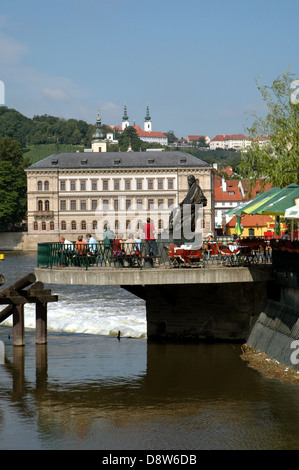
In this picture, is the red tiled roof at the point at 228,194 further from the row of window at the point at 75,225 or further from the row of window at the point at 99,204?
the row of window at the point at 75,225

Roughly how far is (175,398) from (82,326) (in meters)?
13.9

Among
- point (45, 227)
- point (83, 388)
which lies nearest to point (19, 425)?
point (83, 388)

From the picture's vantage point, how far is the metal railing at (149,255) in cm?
2279

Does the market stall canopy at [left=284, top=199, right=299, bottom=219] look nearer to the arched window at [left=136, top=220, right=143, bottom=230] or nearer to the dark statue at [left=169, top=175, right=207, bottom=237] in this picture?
the dark statue at [left=169, top=175, right=207, bottom=237]

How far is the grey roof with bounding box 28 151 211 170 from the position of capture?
137875mm

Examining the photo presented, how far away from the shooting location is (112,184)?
454ft

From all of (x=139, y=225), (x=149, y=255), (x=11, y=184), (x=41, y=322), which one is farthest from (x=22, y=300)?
(x=11, y=184)

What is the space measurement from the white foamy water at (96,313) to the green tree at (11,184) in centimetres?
8077

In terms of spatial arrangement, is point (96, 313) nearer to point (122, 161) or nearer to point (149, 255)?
point (149, 255)

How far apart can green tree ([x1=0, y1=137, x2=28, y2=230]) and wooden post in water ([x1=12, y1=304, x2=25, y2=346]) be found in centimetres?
10216

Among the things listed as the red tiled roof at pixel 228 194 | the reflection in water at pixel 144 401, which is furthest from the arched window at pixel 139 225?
the reflection in water at pixel 144 401

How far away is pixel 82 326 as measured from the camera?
31688 millimetres

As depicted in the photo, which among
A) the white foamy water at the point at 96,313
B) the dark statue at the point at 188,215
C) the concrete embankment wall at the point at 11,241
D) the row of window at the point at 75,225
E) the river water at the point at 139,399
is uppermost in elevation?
the dark statue at the point at 188,215
